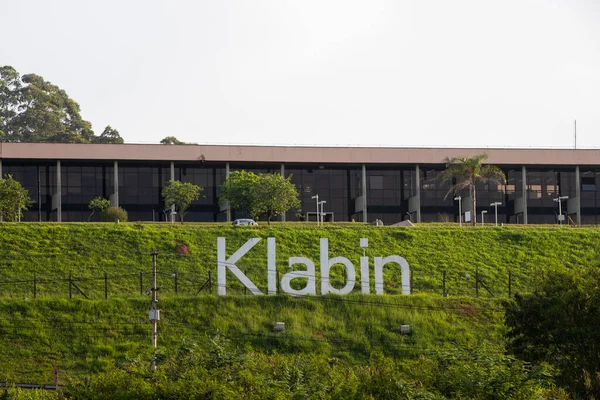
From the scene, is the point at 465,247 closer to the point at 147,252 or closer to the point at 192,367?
the point at 147,252

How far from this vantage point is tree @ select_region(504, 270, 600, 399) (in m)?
37.1

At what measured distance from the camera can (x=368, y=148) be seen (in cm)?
9738

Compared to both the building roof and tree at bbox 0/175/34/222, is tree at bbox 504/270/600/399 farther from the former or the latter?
the building roof

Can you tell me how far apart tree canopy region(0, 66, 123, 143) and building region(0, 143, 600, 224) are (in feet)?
142

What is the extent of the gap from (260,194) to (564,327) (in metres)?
46.6

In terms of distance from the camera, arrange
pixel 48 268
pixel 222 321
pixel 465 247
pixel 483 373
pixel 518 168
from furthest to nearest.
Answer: pixel 518 168
pixel 465 247
pixel 48 268
pixel 222 321
pixel 483 373

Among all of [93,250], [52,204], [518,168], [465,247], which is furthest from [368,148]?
[93,250]

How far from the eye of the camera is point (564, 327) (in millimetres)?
38812

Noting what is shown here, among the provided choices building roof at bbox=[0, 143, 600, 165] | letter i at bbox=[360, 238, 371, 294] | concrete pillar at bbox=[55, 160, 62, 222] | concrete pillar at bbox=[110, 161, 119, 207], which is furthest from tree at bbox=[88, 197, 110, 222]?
letter i at bbox=[360, 238, 371, 294]

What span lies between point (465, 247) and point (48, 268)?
32.3 m

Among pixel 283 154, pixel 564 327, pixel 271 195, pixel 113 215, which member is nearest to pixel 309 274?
pixel 564 327

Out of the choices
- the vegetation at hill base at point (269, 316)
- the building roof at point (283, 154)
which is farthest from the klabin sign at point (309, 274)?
the building roof at point (283, 154)

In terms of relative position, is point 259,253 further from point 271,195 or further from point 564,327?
point 564,327

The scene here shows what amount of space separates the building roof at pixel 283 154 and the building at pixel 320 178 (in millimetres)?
107
